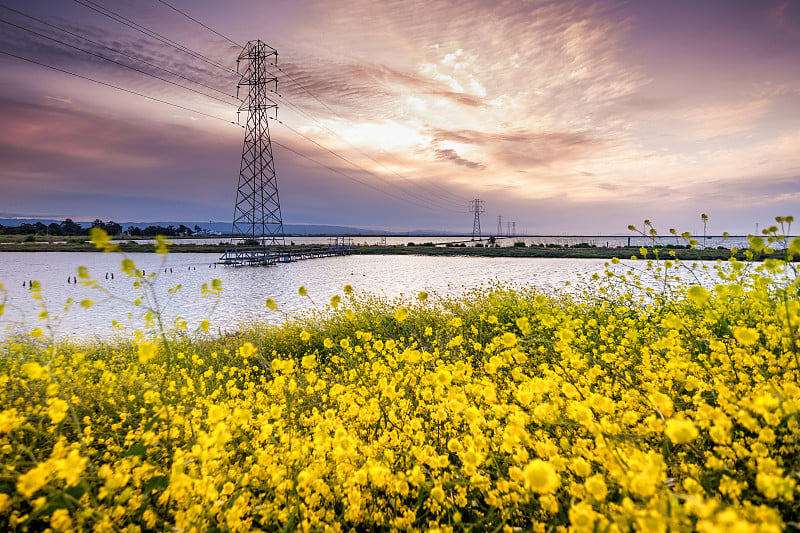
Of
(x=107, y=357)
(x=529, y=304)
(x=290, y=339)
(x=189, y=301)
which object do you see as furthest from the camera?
(x=189, y=301)

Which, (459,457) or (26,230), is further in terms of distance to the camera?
(26,230)

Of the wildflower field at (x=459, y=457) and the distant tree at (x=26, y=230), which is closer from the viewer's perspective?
the wildflower field at (x=459, y=457)

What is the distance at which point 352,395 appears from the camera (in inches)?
123

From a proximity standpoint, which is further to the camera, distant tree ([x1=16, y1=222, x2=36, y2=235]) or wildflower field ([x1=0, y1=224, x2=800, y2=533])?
distant tree ([x1=16, y1=222, x2=36, y2=235])

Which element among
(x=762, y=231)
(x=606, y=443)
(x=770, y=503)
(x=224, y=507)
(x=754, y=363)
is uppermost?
(x=762, y=231)

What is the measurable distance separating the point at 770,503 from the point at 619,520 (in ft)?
3.60

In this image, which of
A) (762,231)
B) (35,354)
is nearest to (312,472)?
(762,231)

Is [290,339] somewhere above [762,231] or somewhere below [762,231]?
below

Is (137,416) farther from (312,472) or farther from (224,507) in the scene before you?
(312,472)

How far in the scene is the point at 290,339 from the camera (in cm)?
779

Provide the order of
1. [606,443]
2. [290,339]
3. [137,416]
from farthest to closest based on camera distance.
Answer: [290,339] → [137,416] → [606,443]

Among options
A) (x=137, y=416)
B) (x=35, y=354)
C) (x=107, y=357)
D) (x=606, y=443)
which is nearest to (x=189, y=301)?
(x=107, y=357)

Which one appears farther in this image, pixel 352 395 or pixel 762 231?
pixel 762 231

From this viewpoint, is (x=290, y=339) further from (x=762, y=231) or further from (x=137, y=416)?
(x=762, y=231)
